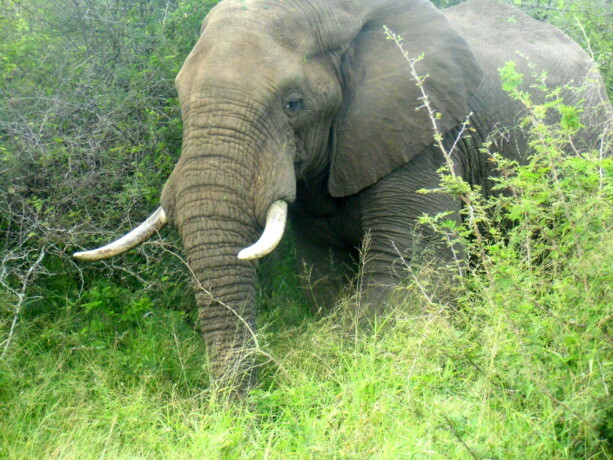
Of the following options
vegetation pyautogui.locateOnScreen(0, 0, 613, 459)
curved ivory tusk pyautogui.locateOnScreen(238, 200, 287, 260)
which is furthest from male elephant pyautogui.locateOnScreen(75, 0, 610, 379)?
vegetation pyautogui.locateOnScreen(0, 0, 613, 459)

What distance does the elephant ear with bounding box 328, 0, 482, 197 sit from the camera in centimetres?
574

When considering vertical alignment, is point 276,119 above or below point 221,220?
→ above

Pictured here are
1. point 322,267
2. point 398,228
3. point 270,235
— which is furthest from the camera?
point 322,267

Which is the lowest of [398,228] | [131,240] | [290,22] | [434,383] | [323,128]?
[398,228]

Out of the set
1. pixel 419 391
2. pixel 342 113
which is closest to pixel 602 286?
pixel 419 391

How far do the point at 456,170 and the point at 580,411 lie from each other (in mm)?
2979

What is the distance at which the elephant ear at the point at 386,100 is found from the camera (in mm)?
5742

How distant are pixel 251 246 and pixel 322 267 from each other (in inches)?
87.9

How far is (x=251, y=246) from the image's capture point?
4641mm

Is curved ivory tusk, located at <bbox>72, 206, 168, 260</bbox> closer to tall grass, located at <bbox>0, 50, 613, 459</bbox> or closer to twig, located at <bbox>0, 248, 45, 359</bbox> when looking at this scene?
twig, located at <bbox>0, 248, 45, 359</bbox>

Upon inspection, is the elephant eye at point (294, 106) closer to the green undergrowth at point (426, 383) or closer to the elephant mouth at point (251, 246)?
the elephant mouth at point (251, 246)

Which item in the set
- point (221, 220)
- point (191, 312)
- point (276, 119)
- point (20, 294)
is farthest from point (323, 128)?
point (20, 294)

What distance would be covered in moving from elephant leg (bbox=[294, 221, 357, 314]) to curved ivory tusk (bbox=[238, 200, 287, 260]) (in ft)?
5.34

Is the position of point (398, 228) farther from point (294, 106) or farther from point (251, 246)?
point (251, 246)
